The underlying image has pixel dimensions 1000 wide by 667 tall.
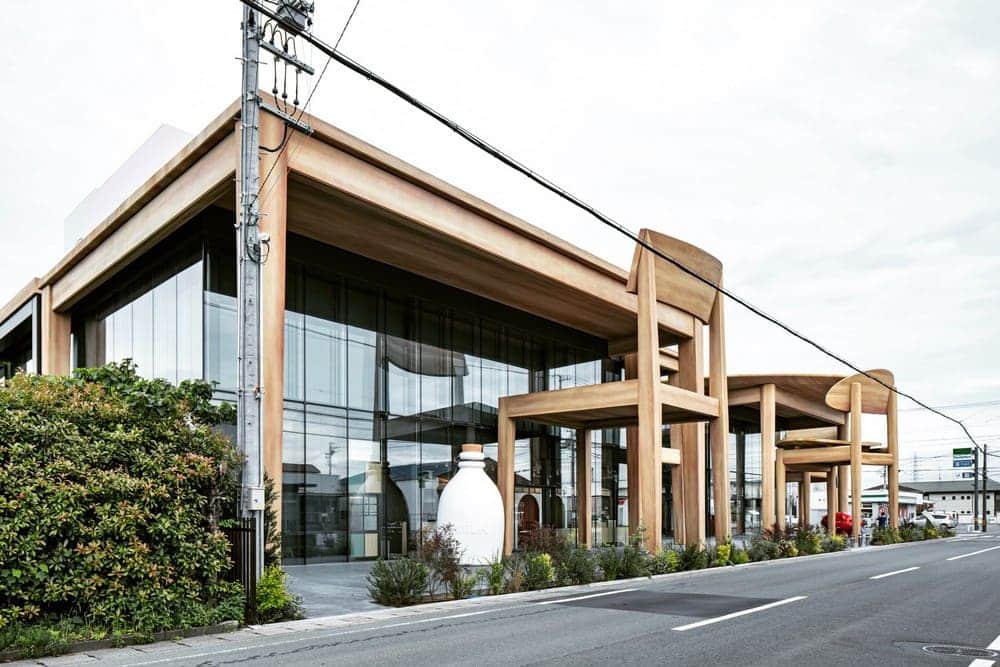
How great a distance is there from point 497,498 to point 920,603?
33.2ft

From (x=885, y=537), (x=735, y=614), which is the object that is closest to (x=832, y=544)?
(x=885, y=537)

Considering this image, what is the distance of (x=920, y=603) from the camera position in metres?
15.5

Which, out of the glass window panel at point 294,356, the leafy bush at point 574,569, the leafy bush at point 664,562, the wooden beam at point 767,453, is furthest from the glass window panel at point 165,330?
the wooden beam at point 767,453

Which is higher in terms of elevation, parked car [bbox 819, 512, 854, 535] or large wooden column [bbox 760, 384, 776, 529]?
large wooden column [bbox 760, 384, 776, 529]

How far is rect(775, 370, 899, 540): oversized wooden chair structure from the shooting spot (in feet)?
139

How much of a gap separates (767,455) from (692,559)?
1580 centimetres

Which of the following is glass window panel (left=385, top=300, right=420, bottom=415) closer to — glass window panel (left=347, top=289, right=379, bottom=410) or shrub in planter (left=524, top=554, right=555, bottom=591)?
glass window panel (left=347, top=289, right=379, bottom=410)

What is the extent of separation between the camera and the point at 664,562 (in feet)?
73.1

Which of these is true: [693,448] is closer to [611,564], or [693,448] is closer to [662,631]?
[611,564]

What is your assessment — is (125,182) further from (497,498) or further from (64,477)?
(64,477)

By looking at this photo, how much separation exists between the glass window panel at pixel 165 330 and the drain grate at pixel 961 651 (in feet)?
58.9

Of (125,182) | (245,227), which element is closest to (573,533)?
(125,182)

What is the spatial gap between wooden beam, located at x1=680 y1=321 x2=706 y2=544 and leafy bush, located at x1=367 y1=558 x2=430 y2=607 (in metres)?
15.4

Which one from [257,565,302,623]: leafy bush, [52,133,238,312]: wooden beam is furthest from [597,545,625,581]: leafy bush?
[52,133,238,312]: wooden beam
